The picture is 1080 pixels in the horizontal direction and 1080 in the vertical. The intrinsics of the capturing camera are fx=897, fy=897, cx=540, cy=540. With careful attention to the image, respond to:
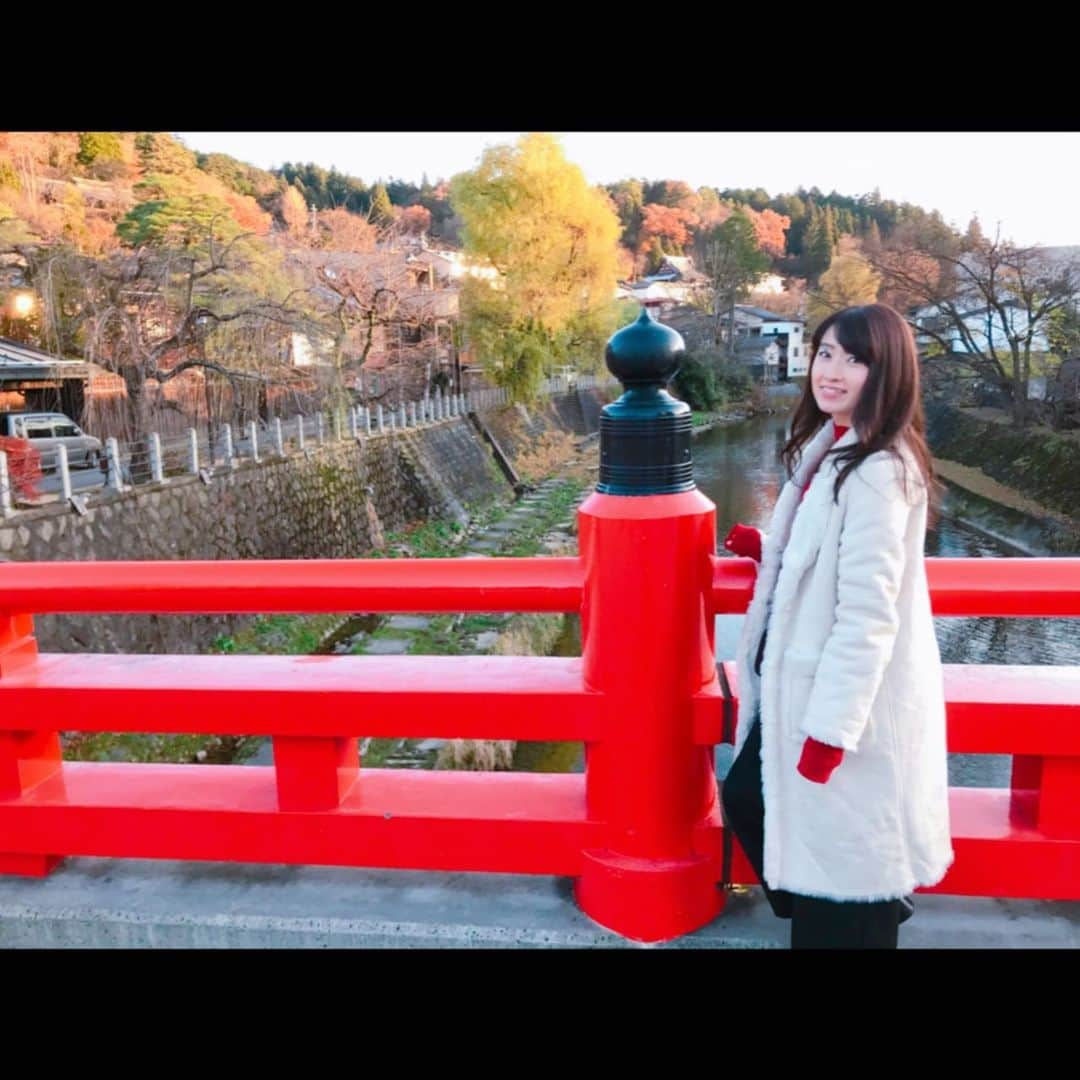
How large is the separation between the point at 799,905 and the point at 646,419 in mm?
905

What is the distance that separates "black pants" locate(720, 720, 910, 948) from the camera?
5.04ft

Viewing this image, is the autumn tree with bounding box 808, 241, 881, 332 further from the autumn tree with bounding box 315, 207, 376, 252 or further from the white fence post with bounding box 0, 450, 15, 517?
the white fence post with bounding box 0, 450, 15, 517

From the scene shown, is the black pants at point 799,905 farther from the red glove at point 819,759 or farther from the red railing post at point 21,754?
the red railing post at point 21,754

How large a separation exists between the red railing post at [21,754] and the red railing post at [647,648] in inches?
49.0

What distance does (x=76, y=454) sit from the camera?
12078 mm

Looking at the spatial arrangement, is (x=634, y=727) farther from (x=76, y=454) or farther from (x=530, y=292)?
(x=530, y=292)

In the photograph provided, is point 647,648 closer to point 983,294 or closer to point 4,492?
point 4,492

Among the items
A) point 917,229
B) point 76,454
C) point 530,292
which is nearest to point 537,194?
point 530,292

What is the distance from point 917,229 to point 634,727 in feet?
82.7

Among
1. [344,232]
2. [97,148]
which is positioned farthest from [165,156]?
[97,148]

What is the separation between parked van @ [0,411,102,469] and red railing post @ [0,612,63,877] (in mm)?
10379

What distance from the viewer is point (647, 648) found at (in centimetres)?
167

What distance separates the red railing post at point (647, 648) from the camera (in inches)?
64.9

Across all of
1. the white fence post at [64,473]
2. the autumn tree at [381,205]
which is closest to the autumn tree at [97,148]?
the autumn tree at [381,205]
